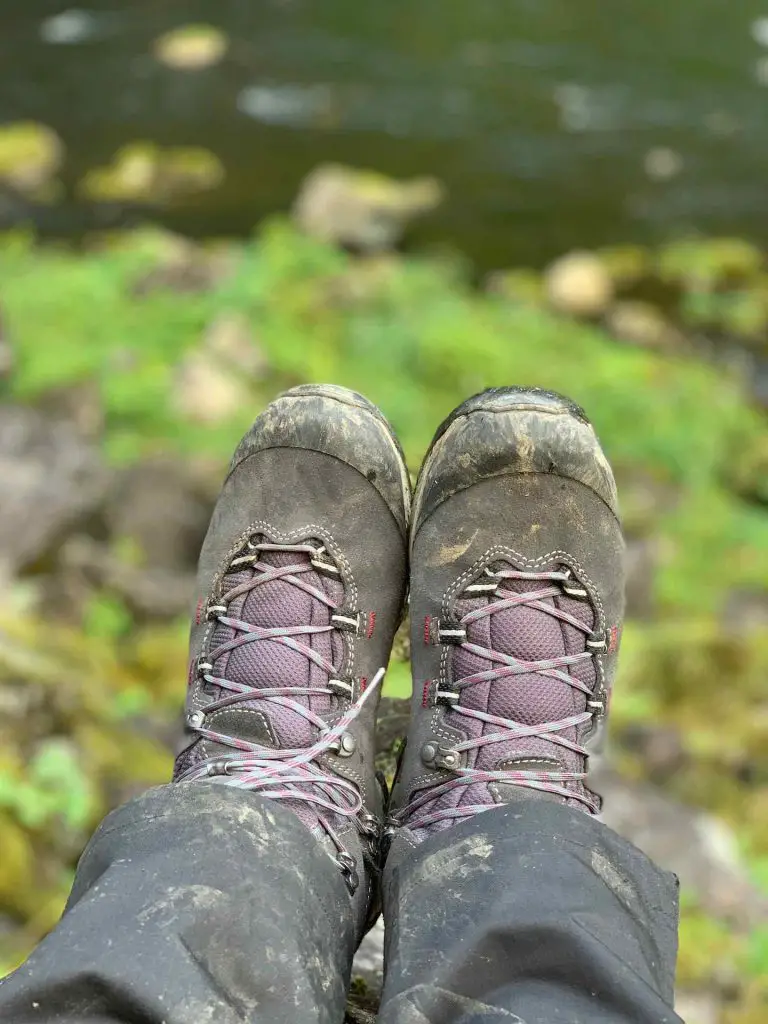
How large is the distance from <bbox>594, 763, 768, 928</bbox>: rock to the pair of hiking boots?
1090 mm

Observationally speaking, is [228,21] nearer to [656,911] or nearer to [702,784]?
[702,784]

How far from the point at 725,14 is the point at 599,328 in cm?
615

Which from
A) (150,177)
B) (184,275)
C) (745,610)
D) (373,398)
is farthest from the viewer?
(150,177)

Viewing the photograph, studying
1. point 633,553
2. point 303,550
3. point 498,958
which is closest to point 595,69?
point 633,553

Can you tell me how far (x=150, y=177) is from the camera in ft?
31.0

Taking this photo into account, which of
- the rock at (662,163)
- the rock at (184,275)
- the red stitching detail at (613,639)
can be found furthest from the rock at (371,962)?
the rock at (662,163)

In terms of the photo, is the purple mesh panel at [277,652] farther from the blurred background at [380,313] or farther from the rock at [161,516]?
the rock at [161,516]

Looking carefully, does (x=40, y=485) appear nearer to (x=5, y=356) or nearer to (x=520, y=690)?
(x=5, y=356)

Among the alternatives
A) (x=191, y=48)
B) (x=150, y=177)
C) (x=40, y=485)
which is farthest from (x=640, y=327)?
(x=191, y=48)

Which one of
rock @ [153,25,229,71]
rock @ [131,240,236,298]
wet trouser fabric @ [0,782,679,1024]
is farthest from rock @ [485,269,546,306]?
wet trouser fabric @ [0,782,679,1024]

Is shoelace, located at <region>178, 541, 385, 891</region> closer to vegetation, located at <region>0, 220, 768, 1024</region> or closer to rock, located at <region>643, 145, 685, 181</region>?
vegetation, located at <region>0, 220, 768, 1024</region>

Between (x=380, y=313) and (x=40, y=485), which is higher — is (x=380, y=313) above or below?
below

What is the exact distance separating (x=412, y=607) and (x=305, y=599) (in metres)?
0.22

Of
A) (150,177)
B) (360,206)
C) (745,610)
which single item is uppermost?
(150,177)
